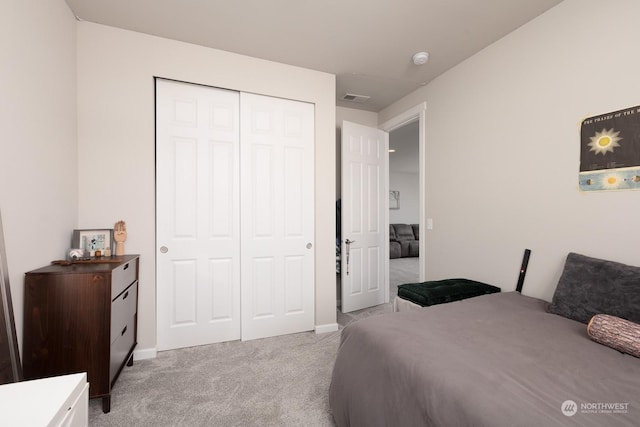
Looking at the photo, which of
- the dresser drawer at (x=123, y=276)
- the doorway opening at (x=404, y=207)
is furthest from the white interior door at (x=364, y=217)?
the dresser drawer at (x=123, y=276)

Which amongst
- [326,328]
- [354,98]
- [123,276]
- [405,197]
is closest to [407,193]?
[405,197]

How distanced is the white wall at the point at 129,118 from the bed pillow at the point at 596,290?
2884 mm

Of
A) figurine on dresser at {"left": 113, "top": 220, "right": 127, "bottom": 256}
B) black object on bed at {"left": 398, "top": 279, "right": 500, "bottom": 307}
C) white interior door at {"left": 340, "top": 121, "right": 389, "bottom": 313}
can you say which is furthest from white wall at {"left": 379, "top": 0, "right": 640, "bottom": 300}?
figurine on dresser at {"left": 113, "top": 220, "right": 127, "bottom": 256}

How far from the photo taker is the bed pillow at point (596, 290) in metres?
1.37

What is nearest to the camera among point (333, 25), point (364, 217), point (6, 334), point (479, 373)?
point (479, 373)

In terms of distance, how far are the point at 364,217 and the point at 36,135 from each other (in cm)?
291

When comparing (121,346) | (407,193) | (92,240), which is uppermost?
(407,193)

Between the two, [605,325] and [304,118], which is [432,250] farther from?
[304,118]

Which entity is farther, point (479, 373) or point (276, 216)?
point (276, 216)

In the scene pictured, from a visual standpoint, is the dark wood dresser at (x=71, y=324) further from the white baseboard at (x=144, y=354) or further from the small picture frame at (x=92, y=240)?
the white baseboard at (x=144, y=354)

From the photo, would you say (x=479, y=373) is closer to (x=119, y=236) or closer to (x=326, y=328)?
(x=326, y=328)

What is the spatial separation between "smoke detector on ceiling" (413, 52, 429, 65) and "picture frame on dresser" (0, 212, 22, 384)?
311cm

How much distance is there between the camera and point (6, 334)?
4.43 ft

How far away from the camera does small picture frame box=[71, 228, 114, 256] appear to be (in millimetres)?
2004
